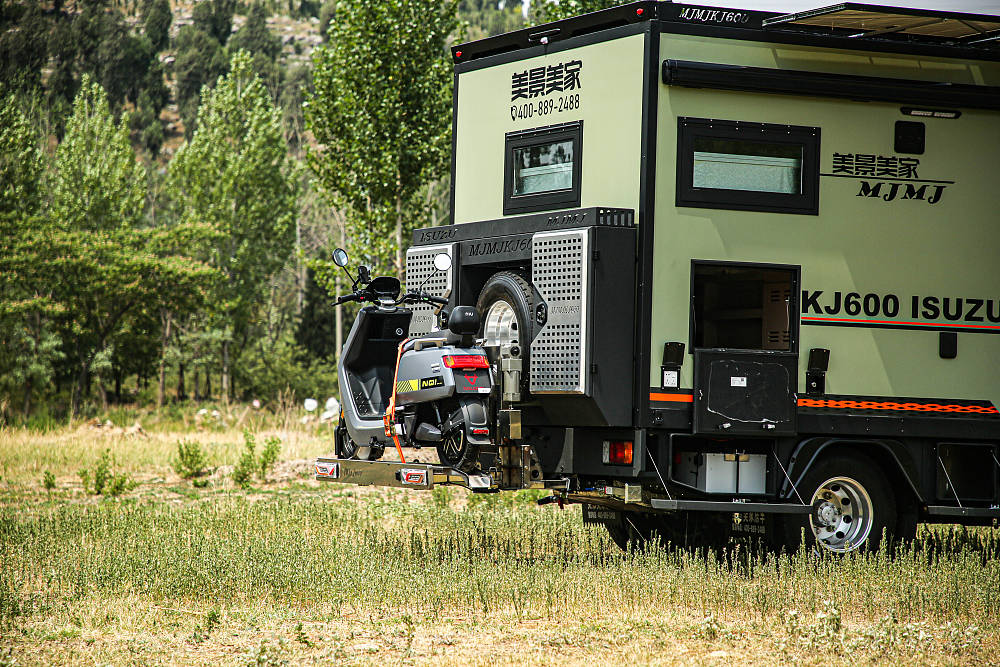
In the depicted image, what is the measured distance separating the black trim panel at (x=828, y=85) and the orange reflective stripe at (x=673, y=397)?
2.22m

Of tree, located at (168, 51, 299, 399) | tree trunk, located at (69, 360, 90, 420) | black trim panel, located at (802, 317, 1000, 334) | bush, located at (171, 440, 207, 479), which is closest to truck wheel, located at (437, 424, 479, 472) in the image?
black trim panel, located at (802, 317, 1000, 334)

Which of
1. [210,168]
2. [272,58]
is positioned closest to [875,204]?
[210,168]

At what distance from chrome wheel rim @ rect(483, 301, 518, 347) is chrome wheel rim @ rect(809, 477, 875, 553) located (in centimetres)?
261

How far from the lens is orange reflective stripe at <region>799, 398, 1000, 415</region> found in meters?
8.79

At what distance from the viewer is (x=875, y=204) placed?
905 cm

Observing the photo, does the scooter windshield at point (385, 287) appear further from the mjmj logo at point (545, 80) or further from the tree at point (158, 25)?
the tree at point (158, 25)

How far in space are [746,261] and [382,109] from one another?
45.0ft

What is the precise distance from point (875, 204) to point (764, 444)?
6.71ft

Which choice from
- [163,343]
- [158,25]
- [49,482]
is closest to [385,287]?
[49,482]

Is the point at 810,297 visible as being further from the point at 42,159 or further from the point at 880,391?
the point at 42,159

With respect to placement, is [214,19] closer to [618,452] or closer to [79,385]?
[79,385]

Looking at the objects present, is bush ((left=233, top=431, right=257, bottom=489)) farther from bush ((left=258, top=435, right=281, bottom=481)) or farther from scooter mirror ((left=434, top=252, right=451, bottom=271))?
scooter mirror ((left=434, top=252, right=451, bottom=271))

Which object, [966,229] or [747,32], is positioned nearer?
[747,32]

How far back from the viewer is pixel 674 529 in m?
10.0
